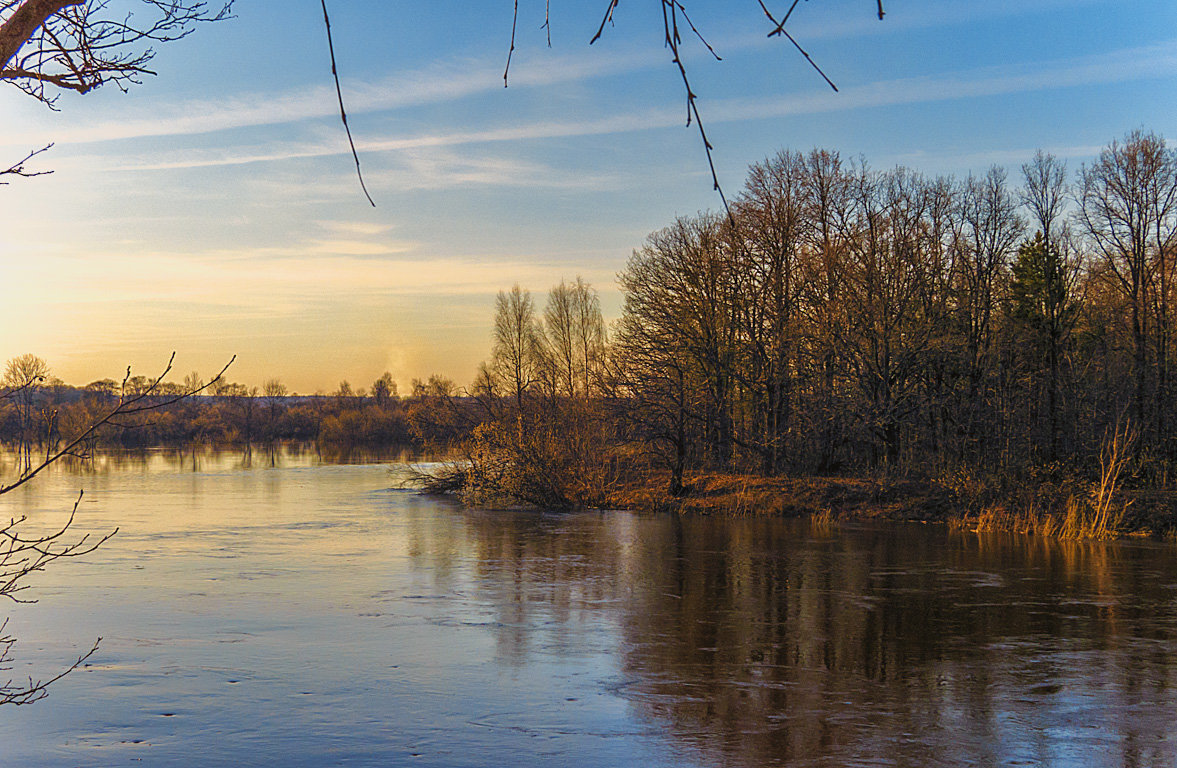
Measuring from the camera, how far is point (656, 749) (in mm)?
7789

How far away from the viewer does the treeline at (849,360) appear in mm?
28266

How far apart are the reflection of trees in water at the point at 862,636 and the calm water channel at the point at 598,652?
5 cm

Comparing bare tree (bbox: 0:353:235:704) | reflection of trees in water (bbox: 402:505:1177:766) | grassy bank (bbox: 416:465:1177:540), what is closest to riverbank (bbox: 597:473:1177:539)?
grassy bank (bbox: 416:465:1177:540)

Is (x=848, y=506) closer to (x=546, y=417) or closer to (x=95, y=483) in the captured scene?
(x=546, y=417)

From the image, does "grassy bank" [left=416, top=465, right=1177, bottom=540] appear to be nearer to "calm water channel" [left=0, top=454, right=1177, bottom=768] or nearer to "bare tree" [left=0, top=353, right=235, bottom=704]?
"calm water channel" [left=0, top=454, right=1177, bottom=768]

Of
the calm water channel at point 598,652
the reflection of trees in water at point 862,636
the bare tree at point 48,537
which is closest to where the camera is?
the bare tree at point 48,537

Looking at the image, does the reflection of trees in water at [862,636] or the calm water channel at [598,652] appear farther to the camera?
the reflection of trees in water at [862,636]

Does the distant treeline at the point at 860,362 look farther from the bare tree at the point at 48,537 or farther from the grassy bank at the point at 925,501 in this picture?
the bare tree at the point at 48,537

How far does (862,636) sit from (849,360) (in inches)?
680

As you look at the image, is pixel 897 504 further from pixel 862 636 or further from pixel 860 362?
pixel 862 636

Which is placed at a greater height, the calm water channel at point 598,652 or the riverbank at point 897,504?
the riverbank at point 897,504

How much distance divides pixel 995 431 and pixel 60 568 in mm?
24107

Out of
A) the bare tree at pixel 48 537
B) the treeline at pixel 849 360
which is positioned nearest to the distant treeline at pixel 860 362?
the treeline at pixel 849 360

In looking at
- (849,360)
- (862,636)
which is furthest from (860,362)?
(862,636)
